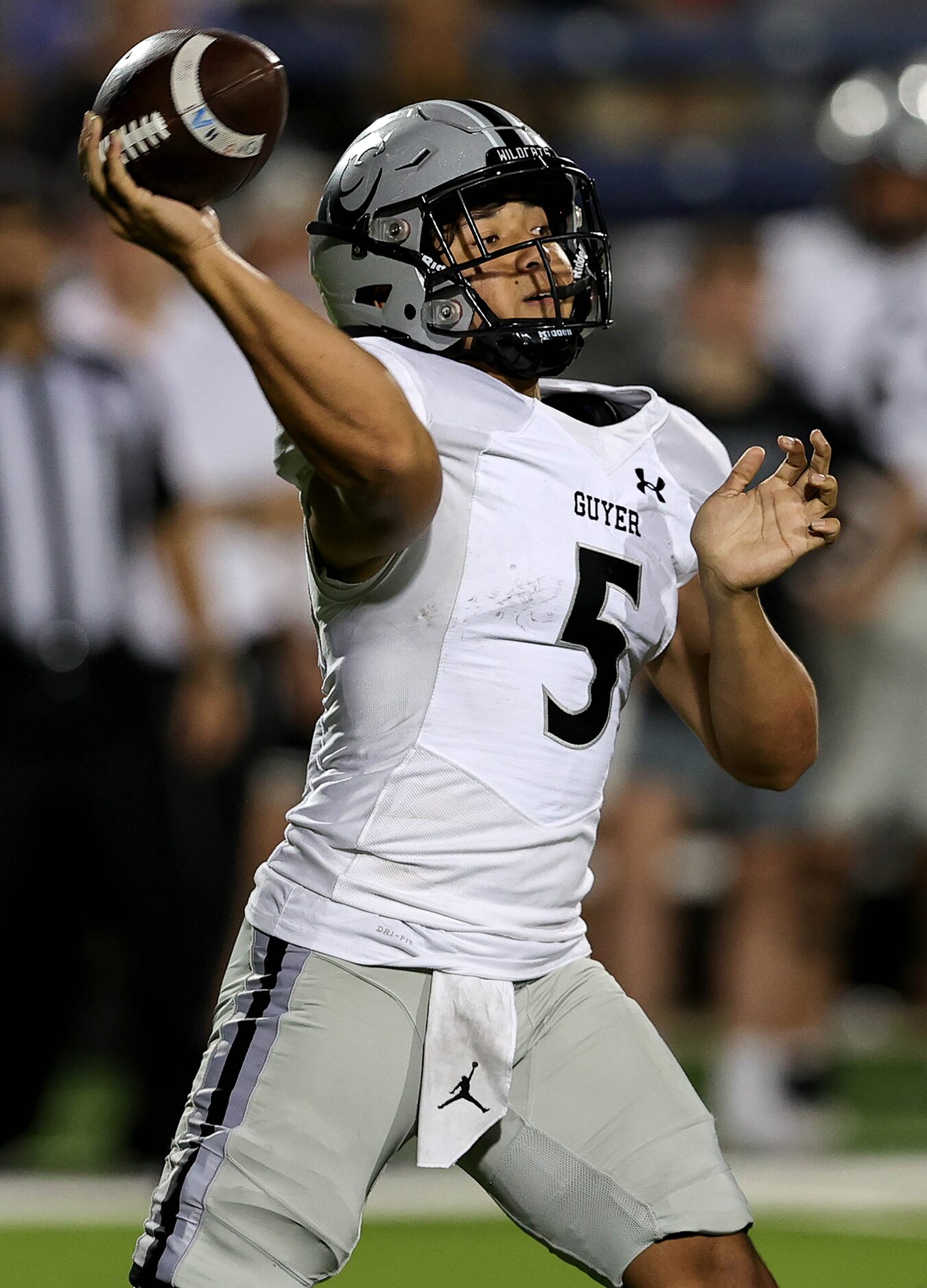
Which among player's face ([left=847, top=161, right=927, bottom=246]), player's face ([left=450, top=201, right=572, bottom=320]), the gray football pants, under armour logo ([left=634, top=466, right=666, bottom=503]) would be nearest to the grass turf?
the gray football pants

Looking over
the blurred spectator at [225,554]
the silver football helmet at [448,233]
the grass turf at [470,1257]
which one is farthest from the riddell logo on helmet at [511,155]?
the blurred spectator at [225,554]

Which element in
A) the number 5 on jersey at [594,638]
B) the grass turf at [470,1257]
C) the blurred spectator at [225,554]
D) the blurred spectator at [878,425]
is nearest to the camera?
the number 5 on jersey at [594,638]

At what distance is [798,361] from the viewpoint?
5.96 metres

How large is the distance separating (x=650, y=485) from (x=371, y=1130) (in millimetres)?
941

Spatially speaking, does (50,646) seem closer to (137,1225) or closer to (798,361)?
(137,1225)

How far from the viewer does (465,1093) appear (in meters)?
2.49

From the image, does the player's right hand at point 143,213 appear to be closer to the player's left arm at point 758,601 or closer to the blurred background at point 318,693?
the player's left arm at point 758,601

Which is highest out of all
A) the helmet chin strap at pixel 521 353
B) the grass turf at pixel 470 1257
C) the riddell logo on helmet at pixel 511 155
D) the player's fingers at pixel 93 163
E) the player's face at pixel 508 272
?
the riddell logo on helmet at pixel 511 155

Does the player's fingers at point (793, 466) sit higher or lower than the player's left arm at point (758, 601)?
higher

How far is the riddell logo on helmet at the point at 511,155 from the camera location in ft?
8.75

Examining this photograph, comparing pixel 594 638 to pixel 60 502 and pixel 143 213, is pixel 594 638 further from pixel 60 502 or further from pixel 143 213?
pixel 60 502

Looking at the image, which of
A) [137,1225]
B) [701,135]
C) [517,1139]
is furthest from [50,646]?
[701,135]

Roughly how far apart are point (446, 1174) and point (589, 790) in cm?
268

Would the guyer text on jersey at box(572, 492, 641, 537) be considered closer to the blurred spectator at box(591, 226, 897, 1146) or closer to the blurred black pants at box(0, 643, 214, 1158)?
the blurred black pants at box(0, 643, 214, 1158)
